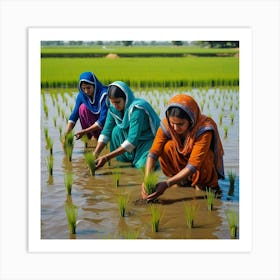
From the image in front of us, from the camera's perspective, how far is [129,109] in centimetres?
445

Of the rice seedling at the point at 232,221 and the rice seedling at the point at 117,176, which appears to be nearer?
the rice seedling at the point at 232,221

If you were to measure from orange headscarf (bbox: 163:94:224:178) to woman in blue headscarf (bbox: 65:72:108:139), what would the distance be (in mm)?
525

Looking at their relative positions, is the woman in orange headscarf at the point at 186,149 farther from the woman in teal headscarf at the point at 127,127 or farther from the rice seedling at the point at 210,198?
the woman in teal headscarf at the point at 127,127

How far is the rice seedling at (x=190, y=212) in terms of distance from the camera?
4074 mm

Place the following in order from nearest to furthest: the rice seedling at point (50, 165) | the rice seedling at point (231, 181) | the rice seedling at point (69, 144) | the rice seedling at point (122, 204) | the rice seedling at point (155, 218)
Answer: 1. the rice seedling at point (155, 218)
2. the rice seedling at point (122, 204)
3. the rice seedling at point (231, 181)
4. the rice seedling at point (50, 165)
5. the rice seedling at point (69, 144)

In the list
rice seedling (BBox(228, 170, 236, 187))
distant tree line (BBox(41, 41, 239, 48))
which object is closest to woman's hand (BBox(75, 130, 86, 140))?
distant tree line (BBox(41, 41, 239, 48))

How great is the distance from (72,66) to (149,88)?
0.53m

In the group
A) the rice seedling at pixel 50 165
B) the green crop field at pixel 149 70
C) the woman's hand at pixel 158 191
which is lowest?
the woman's hand at pixel 158 191

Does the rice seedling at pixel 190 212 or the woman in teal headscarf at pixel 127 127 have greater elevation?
the woman in teal headscarf at pixel 127 127

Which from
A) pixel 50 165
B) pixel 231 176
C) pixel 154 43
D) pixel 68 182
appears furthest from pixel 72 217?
pixel 154 43

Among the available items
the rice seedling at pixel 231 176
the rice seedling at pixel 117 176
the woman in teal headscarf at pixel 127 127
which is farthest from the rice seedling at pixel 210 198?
the rice seedling at pixel 117 176

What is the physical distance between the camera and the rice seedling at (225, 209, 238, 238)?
161 inches
